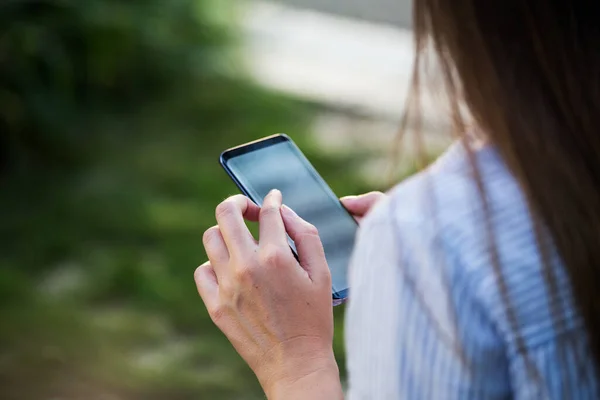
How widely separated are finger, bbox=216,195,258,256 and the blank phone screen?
210mm

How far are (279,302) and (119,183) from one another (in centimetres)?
258

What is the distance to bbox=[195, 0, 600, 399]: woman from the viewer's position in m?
0.64

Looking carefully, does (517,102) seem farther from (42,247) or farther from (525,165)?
(42,247)

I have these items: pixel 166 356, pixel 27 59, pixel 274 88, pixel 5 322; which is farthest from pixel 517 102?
pixel 274 88

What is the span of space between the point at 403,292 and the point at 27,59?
3017 mm

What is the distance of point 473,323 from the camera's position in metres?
0.64

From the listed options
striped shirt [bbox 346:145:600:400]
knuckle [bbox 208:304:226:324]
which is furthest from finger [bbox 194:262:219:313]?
striped shirt [bbox 346:145:600:400]

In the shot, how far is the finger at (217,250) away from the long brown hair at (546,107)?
0.40 m

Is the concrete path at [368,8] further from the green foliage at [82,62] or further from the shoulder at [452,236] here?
the shoulder at [452,236]

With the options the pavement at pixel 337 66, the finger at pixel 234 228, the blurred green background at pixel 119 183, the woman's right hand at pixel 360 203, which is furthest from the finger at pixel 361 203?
the pavement at pixel 337 66

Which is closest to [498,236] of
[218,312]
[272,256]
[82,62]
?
[272,256]

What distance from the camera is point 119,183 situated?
3434mm

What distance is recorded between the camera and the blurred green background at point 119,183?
8.34 feet

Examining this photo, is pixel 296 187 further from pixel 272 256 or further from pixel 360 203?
pixel 272 256
